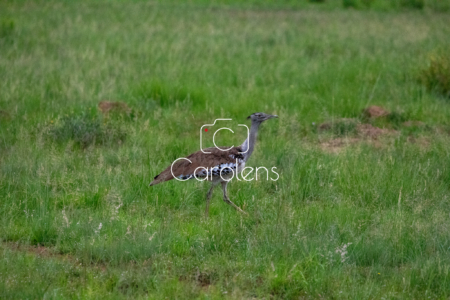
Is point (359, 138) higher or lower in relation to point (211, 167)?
lower

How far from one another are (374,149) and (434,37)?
7.45 meters

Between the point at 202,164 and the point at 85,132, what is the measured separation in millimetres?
2090

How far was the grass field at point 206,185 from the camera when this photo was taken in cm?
385

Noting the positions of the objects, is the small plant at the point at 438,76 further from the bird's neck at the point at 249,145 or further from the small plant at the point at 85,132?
the small plant at the point at 85,132

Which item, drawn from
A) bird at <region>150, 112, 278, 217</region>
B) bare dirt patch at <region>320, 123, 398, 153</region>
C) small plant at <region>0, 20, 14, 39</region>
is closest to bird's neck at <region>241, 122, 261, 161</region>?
bird at <region>150, 112, 278, 217</region>

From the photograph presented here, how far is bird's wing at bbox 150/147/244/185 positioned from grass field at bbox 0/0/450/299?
0.87 feet

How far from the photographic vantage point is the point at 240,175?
586 cm

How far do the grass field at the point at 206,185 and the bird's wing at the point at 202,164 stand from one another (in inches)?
10.5

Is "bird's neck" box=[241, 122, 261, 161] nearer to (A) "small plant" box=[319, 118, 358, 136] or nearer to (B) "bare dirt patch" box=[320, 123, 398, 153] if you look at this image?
(B) "bare dirt patch" box=[320, 123, 398, 153]

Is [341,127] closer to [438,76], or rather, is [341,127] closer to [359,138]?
[359,138]

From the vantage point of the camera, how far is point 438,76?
896cm

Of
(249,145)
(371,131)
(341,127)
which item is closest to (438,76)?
(371,131)

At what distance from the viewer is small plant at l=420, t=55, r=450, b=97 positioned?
888 centimetres

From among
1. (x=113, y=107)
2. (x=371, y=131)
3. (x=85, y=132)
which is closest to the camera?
(x=85, y=132)
